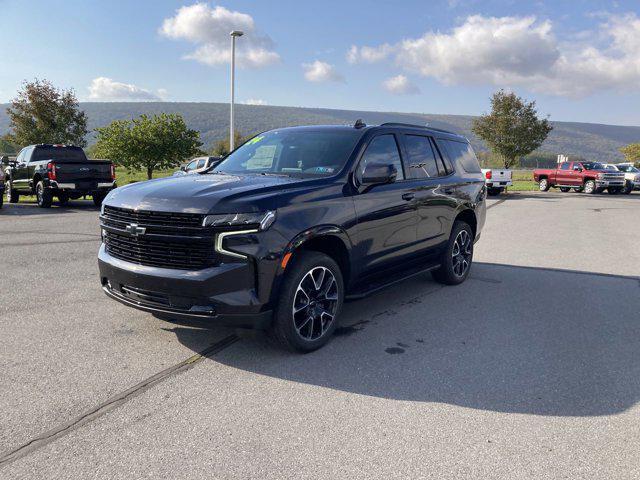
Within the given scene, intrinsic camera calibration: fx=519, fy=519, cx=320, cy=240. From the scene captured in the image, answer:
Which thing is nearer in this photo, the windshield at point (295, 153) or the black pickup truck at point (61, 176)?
the windshield at point (295, 153)

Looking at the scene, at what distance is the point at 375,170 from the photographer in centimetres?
455

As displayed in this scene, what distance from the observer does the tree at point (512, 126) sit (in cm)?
4559

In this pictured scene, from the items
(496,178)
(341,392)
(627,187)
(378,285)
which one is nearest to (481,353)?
(378,285)

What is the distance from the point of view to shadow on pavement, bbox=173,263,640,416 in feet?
11.5

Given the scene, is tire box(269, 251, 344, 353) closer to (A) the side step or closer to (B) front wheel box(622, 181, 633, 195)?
(A) the side step

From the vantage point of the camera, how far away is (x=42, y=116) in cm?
3372

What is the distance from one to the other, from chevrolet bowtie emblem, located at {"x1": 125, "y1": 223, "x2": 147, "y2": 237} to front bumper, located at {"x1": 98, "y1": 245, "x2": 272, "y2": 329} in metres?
0.26

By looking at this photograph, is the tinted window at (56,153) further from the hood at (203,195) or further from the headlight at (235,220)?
the headlight at (235,220)

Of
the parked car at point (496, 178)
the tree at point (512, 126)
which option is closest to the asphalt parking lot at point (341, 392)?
the parked car at point (496, 178)

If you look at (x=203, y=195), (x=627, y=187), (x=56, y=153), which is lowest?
(x=627, y=187)

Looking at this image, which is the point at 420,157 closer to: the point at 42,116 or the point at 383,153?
the point at 383,153

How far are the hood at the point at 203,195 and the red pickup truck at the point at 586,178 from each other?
3019 cm

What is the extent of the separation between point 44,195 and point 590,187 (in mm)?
27986

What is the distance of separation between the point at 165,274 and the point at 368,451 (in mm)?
1898
